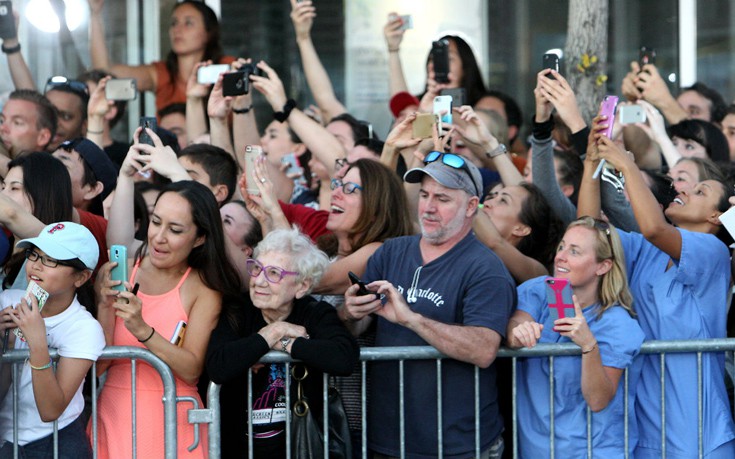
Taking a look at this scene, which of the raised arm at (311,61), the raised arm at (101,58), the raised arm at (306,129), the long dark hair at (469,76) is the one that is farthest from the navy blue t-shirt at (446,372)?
the raised arm at (101,58)

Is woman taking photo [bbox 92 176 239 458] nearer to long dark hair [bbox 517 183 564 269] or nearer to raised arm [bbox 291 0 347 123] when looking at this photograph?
long dark hair [bbox 517 183 564 269]

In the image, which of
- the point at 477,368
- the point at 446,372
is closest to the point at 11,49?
the point at 446,372

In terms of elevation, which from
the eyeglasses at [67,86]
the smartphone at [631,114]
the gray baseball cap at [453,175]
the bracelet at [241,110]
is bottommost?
the gray baseball cap at [453,175]

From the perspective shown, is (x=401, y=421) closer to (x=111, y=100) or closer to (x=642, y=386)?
(x=642, y=386)

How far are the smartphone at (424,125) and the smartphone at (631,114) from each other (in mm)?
1199

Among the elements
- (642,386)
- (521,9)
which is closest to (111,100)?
(642,386)

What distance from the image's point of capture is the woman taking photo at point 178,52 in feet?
30.4

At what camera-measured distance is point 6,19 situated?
315 inches

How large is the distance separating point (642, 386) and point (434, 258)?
113 centimetres

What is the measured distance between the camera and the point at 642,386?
5281 mm

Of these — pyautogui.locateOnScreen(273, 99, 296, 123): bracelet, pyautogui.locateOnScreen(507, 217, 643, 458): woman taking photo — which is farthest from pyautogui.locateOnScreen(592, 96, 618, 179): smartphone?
pyautogui.locateOnScreen(273, 99, 296, 123): bracelet

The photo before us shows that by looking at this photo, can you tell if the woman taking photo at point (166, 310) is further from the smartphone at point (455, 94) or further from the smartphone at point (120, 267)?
the smartphone at point (455, 94)

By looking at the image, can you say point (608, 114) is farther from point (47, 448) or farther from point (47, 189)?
point (47, 448)

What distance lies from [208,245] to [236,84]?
1705 mm
